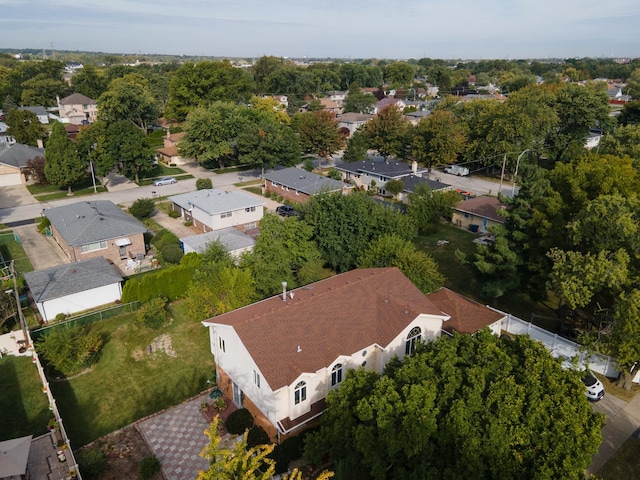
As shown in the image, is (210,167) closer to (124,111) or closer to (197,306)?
(124,111)

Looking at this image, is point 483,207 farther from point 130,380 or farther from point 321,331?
point 130,380

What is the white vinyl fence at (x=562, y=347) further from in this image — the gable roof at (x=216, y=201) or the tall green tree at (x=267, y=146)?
the tall green tree at (x=267, y=146)

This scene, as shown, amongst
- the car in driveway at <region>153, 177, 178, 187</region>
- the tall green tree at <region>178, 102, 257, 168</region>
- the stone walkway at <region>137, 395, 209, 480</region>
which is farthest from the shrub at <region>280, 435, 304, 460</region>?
the tall green tree at <region>178, 102, 257, 168</region>

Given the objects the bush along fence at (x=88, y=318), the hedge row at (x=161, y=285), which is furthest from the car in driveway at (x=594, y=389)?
the bush along fence at (x=88, y=318)

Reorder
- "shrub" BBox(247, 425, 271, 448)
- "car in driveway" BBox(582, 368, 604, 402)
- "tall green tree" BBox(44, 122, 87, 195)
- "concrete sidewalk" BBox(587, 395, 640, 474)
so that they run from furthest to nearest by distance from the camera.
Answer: "tall green tree" BBox(44, 122, 87, 195) → "car in driveway" BBox(582, 368, 604, 402) → "shrub" BBox(247, 425, 271, 448) → "concrete sidewalk" BBox(587, 395, 640, 474)

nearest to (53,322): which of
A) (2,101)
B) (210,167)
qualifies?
(210,167)

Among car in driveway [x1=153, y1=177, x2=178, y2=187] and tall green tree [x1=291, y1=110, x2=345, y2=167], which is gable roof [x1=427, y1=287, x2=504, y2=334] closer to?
tall green tree [x1=291, y1=110, x2=345, y2=167]

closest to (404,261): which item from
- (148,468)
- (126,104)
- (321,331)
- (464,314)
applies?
(464,314)
